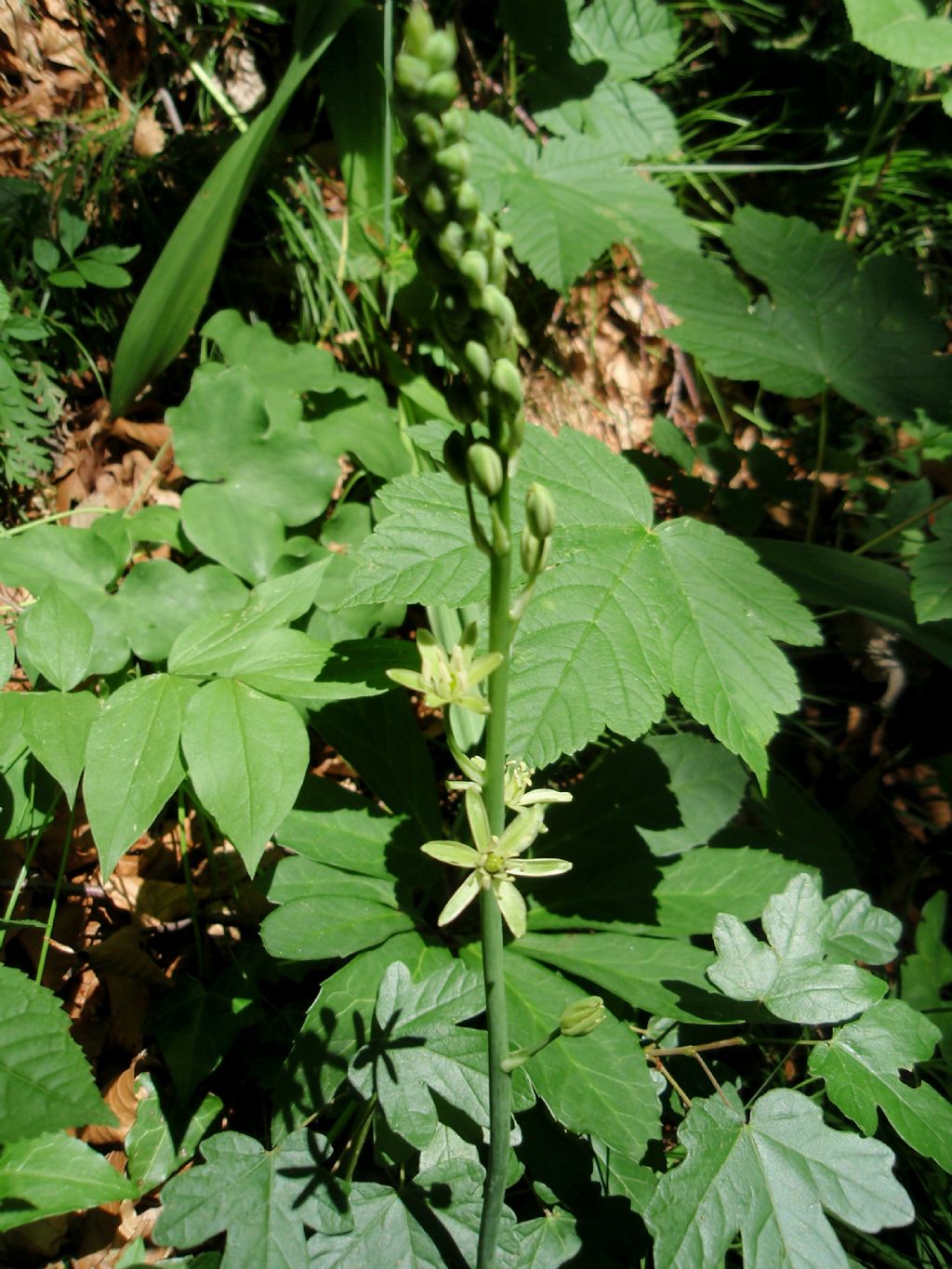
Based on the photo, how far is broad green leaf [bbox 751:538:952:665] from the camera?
7.28ft

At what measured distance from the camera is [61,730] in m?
1.57

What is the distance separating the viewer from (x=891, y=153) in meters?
3.45

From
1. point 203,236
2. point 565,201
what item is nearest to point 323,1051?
point 203,236

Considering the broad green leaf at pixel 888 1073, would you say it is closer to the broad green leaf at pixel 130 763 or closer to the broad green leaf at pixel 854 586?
the broad green leaf at pixel 854 586

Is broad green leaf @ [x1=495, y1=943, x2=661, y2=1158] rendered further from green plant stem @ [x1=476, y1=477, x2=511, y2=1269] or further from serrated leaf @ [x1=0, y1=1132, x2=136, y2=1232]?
serrated leaf @ [x1=0, y1=1132, x2=136, y2=1232]

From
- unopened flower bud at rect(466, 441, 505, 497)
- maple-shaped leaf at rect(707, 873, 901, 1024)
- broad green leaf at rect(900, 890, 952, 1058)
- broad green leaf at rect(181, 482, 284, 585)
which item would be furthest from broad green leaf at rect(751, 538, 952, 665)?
unopened flower bud at rect(466, 441, 505, 497)

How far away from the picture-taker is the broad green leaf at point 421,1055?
1.43 meters

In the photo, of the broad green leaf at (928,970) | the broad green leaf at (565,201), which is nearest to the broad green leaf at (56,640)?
the broad green leaf at (565,201)

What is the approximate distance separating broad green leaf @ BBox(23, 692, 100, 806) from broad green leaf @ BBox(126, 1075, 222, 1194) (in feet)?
2.30

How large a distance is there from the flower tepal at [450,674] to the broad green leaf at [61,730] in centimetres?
77

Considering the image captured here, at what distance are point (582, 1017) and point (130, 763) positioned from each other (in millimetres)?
832

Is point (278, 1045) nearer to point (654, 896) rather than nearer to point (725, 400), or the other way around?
point (654, 896)

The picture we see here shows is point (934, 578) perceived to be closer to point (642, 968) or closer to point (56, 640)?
point (642, 968)

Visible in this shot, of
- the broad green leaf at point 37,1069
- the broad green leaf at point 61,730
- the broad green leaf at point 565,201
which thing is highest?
the broad green leaf at point 565,201
